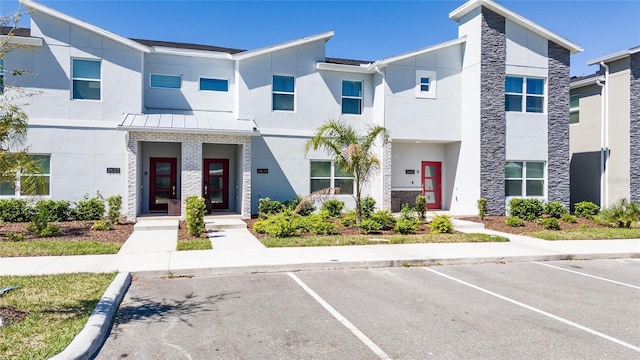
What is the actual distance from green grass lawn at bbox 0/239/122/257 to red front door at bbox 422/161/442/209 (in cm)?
1461

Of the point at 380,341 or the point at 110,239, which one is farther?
the point at 110,239

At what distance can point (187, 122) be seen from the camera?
1684cm

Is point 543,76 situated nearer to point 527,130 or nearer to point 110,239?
point 527,130

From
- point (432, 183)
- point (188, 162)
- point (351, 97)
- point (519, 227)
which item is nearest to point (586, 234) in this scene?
point (519, 227)

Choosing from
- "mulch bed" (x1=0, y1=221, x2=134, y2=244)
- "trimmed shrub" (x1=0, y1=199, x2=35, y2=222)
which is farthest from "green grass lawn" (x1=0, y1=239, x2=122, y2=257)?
"trimmed shrub" (x1=0, y1=199, x2=35, y2=222)

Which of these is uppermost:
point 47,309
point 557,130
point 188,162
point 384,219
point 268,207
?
point 557,130

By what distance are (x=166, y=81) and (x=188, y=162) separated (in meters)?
4.49

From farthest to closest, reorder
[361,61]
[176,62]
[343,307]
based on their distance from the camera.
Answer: [361,61] < [176,62] < [343,307]

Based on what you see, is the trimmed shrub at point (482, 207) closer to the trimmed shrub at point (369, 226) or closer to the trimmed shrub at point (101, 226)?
the trimmed shrub at point (369, 226)

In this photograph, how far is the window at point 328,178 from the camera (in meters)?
19.5

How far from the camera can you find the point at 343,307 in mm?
6684

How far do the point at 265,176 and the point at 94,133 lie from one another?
269 inches

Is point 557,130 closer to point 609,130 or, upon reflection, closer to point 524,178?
point 524,178

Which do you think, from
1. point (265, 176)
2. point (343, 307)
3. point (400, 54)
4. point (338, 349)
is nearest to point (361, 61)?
point (400, 54)
